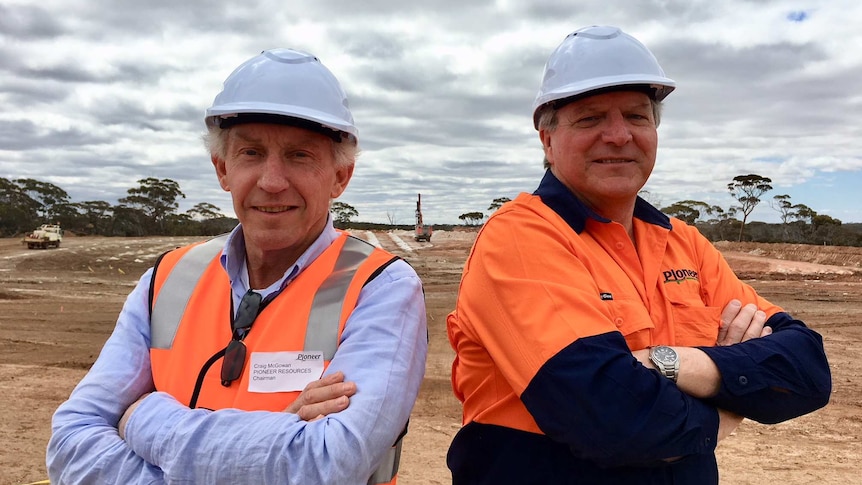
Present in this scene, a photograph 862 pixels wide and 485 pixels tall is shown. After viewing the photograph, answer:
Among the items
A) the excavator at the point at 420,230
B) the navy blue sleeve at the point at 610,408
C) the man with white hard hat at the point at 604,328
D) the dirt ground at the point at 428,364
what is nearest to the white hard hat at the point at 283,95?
the man with white hard hat at the point at 604,328

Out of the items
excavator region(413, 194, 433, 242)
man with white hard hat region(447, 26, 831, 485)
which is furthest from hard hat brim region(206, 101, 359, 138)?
excavator region(413, 194, 433, 242)

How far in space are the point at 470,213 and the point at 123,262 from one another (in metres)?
56.8

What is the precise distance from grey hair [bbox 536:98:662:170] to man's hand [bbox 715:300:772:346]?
2.56ft

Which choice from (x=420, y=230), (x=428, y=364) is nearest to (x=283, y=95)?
(x=428, y=364)

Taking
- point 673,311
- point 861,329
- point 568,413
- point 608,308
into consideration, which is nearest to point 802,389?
point 673,311

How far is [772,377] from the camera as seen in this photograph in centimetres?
196

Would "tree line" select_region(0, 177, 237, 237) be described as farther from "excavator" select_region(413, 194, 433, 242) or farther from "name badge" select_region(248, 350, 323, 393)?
"name badge" select_region(248, 350, 323, 393)

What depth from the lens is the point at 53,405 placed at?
7230mm

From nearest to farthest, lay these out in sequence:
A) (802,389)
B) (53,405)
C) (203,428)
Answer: (203,428) → (802,389) → (53,405)

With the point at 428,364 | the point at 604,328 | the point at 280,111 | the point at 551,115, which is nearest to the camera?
the point at 604,328

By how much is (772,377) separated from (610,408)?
61 cm

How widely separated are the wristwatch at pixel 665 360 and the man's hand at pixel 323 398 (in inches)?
37.6

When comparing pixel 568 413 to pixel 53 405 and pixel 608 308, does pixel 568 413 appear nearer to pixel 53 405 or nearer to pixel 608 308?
pixel 608 308

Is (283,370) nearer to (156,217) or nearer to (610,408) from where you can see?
(610,408)
